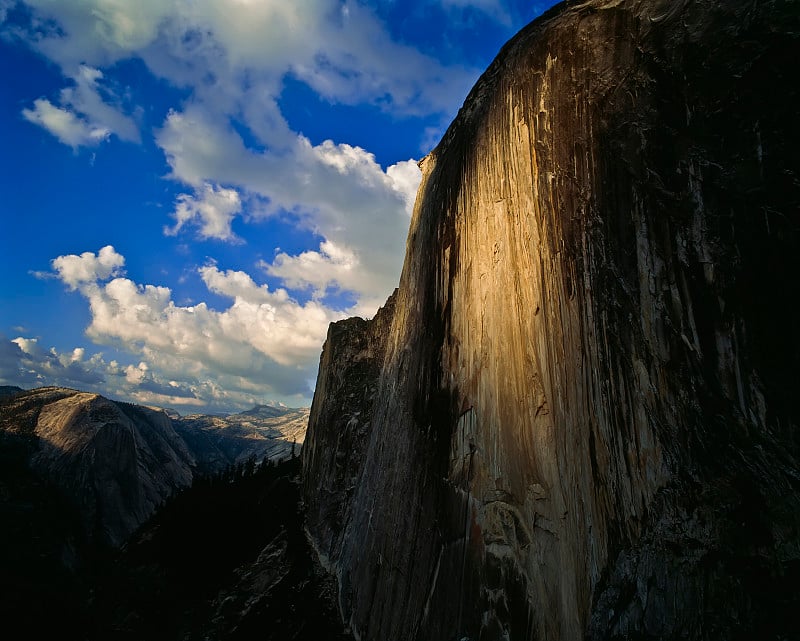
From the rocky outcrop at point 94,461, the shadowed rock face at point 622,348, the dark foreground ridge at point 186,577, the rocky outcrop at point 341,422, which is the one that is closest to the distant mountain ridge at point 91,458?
the rocky outcrop at point 94,461

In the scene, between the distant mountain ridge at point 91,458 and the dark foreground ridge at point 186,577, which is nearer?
the dark foreground ridge at point 186,577

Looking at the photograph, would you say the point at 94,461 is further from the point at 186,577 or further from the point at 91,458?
the point at 186,577

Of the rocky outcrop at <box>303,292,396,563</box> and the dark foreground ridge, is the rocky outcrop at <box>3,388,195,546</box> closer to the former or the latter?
the dark foreground ridge

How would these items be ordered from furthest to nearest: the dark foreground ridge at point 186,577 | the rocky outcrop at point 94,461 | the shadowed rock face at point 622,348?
1. the rocky outcrop at point 94,461
2. the dark foreground ridge at point 186,577
3. the shadowed rock face at point 622,348

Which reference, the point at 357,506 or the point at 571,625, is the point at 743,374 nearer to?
the point at 571,625

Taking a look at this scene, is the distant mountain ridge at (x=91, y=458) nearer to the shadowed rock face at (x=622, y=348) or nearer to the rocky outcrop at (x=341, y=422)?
the rocky outcrop at (x=341, y=422)

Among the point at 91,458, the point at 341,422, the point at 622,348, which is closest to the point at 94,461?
the point at 91,458

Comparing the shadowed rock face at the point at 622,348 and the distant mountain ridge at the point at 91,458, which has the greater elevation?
the shadowed rock face at the point at 622,348

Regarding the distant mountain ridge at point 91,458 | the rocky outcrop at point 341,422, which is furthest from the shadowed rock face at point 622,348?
the distant mountain ridge at point 91,458

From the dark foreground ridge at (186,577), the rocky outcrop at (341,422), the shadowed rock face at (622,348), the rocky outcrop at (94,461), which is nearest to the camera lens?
the shadowed rock face at (622,348)

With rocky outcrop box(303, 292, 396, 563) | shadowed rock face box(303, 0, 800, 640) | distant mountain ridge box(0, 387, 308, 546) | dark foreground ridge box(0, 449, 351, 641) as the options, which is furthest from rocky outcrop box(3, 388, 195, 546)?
shadowed rock face box(303, 0, 800, 640)
